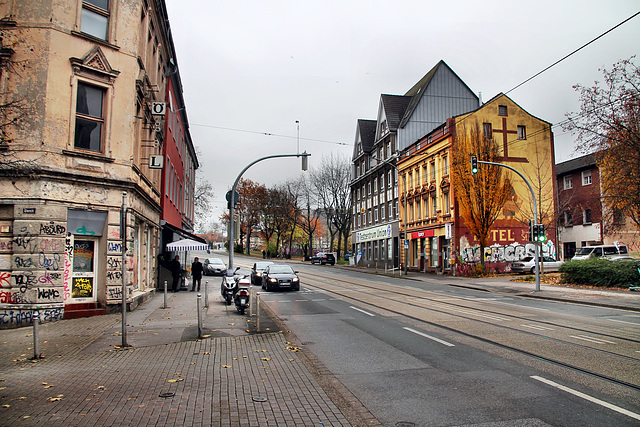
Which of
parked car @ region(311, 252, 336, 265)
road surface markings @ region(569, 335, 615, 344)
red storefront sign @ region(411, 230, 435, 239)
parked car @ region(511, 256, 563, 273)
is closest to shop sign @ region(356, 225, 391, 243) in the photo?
red storefront sign @ region(411, 230, 435, 239)

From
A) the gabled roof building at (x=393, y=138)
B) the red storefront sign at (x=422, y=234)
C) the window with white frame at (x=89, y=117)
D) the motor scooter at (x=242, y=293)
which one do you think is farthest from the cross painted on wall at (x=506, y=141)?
the window with white frame at (x=89, y=117)

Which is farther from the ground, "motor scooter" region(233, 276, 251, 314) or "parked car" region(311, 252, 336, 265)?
"parked car" region(311, 252, 336, 265)

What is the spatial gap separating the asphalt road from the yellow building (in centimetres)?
2317

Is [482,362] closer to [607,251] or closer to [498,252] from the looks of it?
[498,252]

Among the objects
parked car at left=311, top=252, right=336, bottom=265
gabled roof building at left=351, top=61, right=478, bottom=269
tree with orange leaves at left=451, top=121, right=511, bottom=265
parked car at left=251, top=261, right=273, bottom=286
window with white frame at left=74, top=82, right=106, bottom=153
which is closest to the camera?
window with white frame at left=74, top=82, right=106, bottom=153

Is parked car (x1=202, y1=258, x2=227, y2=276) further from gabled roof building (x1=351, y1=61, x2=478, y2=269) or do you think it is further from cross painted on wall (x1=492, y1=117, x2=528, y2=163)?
cross painted on wall (x1=492, y1=117, x2=528, y2=163)

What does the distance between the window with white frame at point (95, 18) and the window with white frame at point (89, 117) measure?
1.68 metres

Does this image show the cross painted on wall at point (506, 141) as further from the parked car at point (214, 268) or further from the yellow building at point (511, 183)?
the parked car at point (214, 268)

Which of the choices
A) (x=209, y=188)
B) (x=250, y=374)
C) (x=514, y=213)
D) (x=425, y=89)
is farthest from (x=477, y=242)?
(x=209, y=188)

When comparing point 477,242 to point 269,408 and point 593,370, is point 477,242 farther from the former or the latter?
point 269,408

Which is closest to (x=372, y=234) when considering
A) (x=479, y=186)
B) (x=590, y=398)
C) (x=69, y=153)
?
(x=479, y=186)

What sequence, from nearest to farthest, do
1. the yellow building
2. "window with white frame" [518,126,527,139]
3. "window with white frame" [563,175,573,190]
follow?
the yellow building, "window with white frame" [518,126,527,139], "window with white frame" [563,175,573,190]

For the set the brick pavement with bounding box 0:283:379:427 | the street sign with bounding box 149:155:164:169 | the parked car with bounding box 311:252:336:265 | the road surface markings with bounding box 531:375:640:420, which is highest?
the street sign with bounding box 149:155:164:169

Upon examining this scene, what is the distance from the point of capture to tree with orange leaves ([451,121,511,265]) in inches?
1361
